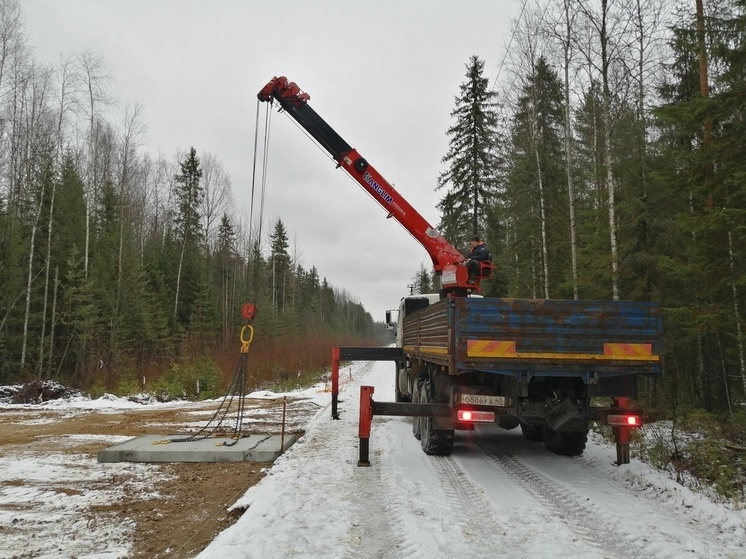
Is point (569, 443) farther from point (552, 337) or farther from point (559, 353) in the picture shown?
point (552, 337)

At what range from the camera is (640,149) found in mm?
12570

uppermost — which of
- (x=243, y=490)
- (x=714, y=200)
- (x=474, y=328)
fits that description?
(x=714, y=200)

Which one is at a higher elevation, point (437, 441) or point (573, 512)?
point (437, 441)

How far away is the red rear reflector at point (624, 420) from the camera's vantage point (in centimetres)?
596

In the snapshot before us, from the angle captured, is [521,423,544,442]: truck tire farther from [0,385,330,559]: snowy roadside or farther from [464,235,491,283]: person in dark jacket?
[0,385,330,559]: snowy roadside

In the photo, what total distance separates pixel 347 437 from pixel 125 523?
4.45m

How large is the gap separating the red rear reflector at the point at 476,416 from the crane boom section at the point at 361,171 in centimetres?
427

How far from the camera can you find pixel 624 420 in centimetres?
596

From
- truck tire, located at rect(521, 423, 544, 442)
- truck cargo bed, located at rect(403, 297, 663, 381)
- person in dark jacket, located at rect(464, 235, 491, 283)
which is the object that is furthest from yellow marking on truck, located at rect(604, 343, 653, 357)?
person in dark jacket, located at rect(464, 235, 491, 283)

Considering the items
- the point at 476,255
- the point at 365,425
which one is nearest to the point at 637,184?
the point at 476,255

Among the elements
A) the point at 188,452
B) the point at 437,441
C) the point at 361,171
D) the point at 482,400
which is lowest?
the point at 188,452

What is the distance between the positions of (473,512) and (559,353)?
2.13 metres

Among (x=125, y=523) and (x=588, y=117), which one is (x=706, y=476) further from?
(x=588, y=117)

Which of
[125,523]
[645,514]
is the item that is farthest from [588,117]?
[125,523]
